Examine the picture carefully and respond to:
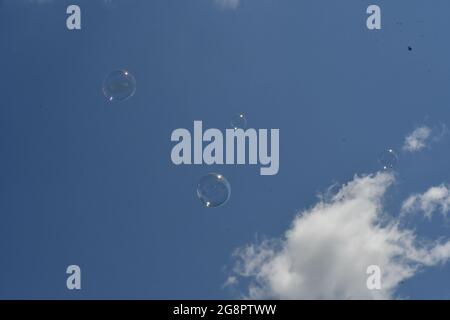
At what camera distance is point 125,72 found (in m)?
15.3
